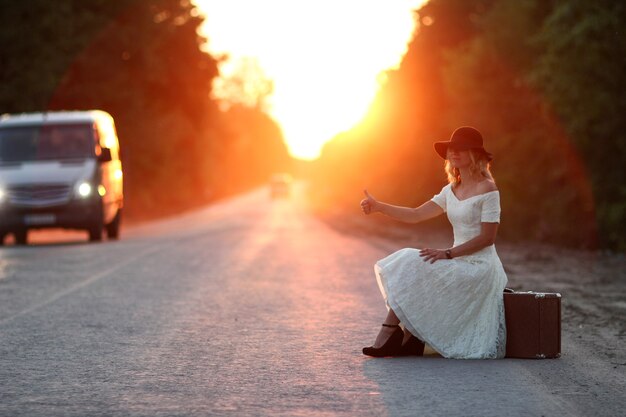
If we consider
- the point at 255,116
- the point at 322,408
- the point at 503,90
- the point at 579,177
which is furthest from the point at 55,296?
the point at 255,116

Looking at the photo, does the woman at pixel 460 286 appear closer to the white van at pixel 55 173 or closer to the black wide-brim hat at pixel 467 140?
the black wide-brim hat at pixel 467 140

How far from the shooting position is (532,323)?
24.4 ft

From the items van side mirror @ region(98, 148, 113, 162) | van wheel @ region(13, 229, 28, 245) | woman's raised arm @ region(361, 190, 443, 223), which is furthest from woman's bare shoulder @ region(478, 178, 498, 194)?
van wheel @ region(13, 229, 28, 245)

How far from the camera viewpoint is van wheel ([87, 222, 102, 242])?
72.7 ft

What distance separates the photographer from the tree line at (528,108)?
22047 millimetres

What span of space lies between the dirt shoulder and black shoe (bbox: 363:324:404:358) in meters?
1.52

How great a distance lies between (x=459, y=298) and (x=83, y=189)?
15439 millimetres

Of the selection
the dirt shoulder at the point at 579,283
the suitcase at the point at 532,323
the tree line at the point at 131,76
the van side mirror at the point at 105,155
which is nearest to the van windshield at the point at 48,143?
the van side mirror at the point at 105,155

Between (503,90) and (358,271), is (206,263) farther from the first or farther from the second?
(503,90)

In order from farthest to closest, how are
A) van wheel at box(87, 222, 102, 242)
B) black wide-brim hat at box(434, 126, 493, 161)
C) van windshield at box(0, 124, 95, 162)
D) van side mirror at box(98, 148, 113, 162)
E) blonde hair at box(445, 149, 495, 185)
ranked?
1. van wheel at box(87, 222, 102, 242)
2. van windshield at box(0, 124, 95, 162)
3. van side mirror at box(98, 148, 113, 162)
4. blonde hair at box(445, 149, 495, 185)
5. black wide-brim hat at box(434, 126, 493, 161)

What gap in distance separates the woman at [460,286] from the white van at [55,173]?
15.0m

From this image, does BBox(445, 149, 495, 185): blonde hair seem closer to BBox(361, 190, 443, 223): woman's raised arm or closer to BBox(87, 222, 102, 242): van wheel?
BBox(361, 190, 443, 223): woman's raised arm

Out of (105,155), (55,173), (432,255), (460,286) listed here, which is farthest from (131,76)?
(460,286)

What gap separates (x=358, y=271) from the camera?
1511 cm
